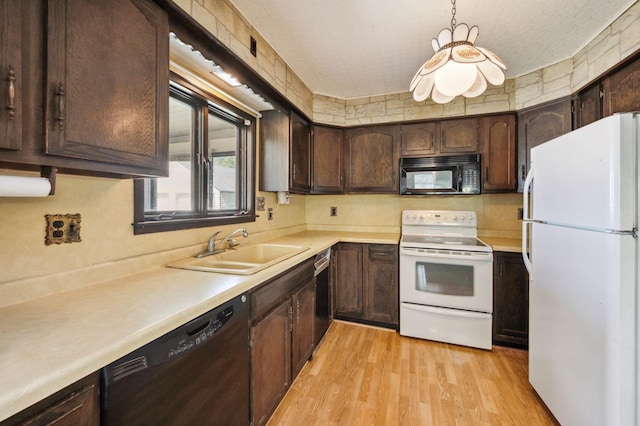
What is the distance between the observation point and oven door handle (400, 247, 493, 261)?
2.29 metres

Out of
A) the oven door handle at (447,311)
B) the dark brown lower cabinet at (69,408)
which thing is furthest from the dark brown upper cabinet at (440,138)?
the dark brown lower cabinet at (69,408)

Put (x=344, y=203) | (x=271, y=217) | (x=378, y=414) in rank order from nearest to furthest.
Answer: (x=378, y=414) → (x=271, y=217) → (x=344, y=203)

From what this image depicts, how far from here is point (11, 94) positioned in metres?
0.66

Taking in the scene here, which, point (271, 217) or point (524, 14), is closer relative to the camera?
point (524, 14)

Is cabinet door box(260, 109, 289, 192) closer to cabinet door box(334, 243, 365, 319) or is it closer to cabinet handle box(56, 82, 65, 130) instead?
cabinet door box(334, 243, 365, 319)

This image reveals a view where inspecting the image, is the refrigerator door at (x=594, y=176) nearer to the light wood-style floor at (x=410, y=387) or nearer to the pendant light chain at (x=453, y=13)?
the pendant light chain at (x=453, y=13)

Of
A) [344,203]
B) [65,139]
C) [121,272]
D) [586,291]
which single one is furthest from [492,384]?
[65,139]

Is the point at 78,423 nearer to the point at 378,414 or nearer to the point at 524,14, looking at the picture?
the point at 378,414

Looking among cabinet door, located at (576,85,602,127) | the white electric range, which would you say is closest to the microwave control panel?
the white electric range

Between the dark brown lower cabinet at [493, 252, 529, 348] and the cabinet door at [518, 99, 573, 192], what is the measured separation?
0.76 meters

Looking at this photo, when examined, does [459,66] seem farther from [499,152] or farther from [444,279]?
[444,279]

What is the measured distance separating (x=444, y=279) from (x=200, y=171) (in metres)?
2.29

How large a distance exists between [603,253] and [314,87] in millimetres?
2653

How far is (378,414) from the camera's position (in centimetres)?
161
